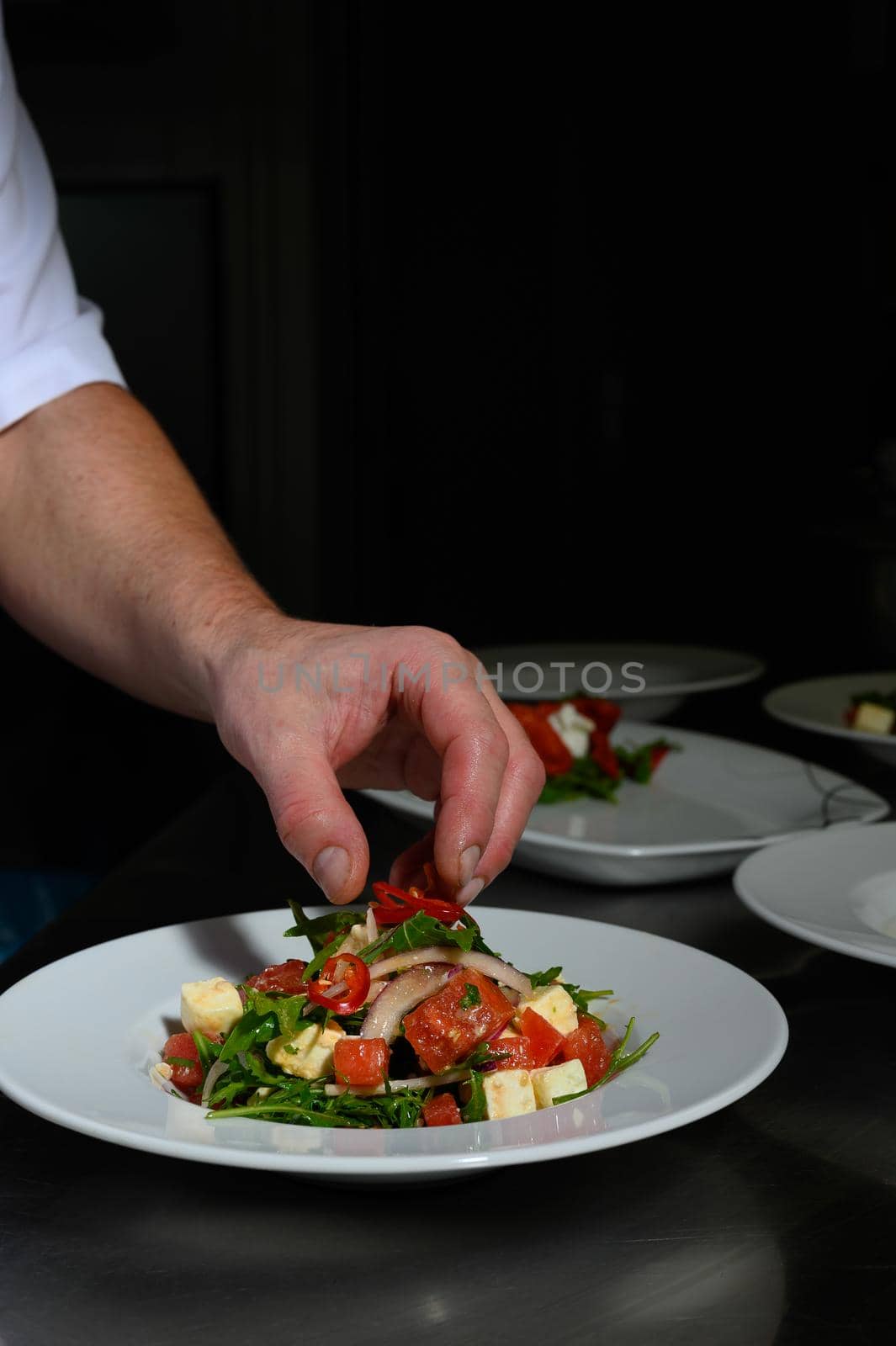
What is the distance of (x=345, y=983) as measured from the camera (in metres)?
0.83

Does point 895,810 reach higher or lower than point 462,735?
lower

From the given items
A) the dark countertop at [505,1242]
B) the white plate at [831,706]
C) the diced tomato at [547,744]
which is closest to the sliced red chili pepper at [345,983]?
the dark countertop at [505,1242]

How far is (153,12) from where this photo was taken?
405cm

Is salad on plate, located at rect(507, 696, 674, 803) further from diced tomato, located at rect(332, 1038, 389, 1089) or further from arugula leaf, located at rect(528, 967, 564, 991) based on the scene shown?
diced tomato, located at rect(332, 1038, 389, 1089)

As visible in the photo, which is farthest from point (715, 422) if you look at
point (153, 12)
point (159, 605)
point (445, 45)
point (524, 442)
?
point (159, 605)

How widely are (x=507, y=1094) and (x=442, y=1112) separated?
4cm

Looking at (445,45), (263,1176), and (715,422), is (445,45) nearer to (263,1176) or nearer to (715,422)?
(715,422)

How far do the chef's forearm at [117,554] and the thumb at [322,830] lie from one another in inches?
7.8

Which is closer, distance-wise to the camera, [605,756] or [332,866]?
[332,866]

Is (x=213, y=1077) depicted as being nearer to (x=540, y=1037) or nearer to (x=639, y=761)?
(x=540, y=1037)

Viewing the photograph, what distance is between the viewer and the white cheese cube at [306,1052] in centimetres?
79

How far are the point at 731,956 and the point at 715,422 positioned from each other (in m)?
6.51

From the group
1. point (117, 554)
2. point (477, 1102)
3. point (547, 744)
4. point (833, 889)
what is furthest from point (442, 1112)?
point (547, 744)

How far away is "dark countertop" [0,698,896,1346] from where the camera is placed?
0.63 meters
